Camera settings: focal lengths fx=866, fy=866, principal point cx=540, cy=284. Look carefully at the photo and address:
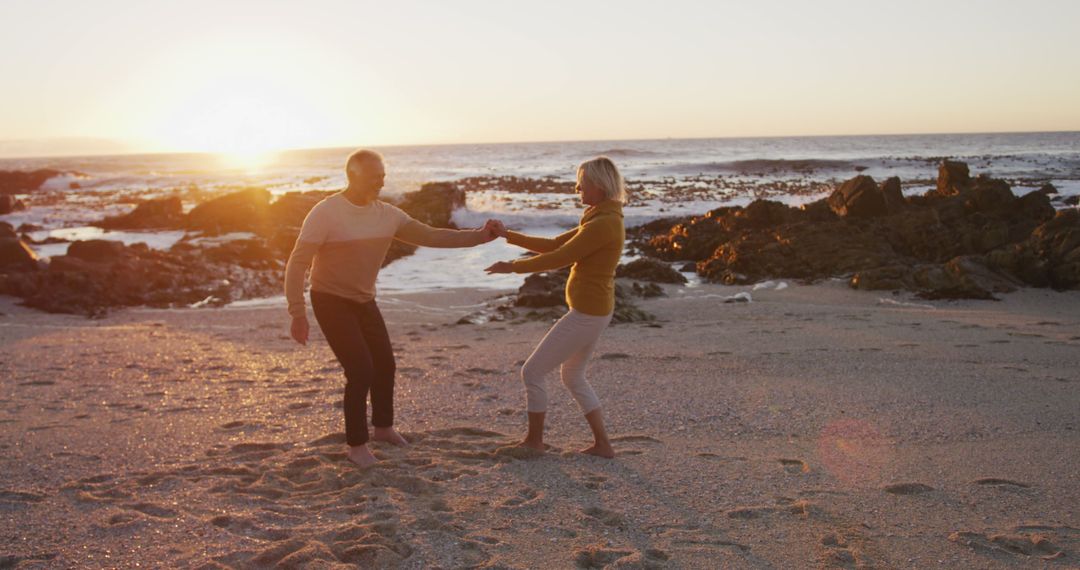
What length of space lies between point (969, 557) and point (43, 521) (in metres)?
4.21

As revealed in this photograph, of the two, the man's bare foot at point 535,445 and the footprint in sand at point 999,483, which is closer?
the footprint in sand at point 999,483

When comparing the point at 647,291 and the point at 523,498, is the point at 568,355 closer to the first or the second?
the point at 523,498

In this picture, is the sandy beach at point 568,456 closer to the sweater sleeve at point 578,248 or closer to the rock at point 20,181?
the sweater sleeve at point 578,248

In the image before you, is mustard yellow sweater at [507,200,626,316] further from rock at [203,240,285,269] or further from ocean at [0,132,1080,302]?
rock at [203,240,285,269]

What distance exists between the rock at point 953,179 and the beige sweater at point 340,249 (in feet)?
49.4

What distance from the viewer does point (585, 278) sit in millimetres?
4730

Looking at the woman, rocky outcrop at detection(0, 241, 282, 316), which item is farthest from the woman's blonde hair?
rocky outcrop at detection(0, 241, 282, 316)

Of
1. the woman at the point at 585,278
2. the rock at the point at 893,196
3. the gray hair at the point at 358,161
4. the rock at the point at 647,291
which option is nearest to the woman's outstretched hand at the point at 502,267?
the woman at the point at 585,278

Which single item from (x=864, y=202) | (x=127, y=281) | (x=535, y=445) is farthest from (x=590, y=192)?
(x=864, y=202)

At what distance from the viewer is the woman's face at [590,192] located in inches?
182

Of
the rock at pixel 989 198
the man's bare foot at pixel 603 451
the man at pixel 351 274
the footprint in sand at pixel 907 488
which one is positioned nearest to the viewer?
the footprint in sand at pixel 907 488

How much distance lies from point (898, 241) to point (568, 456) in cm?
1144

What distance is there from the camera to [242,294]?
13086 mm

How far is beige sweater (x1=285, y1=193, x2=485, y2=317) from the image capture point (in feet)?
15.4
